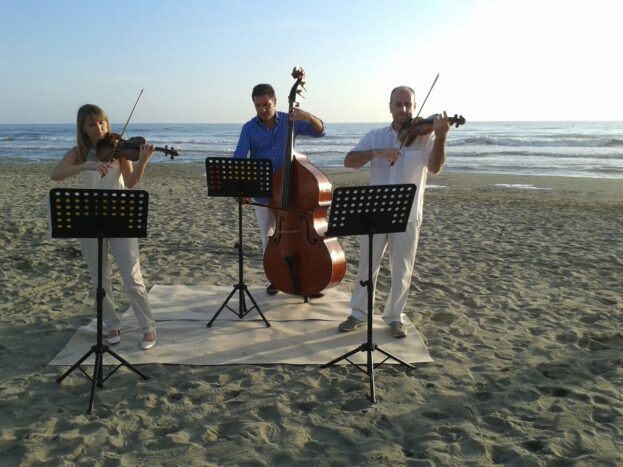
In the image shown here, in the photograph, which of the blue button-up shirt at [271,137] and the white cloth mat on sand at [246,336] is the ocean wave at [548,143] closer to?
the blue button-up shirt at [271,137]

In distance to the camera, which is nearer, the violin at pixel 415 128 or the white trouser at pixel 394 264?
the violin at pixel 415 128

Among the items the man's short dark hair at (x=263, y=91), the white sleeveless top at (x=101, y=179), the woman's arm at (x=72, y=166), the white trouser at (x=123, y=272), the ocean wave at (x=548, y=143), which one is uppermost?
the ocean wave at (x=548, y=143)

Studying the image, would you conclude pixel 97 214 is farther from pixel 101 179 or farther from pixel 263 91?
pixel 263 91

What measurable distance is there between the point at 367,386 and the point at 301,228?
1452mm

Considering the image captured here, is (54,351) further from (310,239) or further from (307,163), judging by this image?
(307,163)

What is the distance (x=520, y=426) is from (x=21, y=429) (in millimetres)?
2722

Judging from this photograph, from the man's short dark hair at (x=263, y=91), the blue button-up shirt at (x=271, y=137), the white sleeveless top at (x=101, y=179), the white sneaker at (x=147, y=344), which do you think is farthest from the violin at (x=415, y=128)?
the white sneaker at (x=147, y=344)

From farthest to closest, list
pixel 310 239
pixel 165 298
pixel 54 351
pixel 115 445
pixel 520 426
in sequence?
pixel 165 298 < pixel 310 239 < pixel 54 351 < pixel 520 426 < pixel 115 445

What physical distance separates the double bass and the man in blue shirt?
22cm

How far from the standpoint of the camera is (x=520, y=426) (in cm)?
300

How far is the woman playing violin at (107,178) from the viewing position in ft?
11.5

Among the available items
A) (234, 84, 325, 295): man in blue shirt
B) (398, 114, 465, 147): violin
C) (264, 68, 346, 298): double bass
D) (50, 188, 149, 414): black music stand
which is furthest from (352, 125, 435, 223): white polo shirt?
(50, 188, 149, 414): black music stand

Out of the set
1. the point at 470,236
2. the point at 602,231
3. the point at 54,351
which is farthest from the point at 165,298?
the point at 602,231

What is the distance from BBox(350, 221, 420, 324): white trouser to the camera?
407cm
